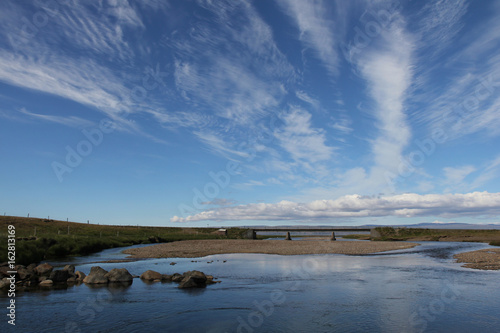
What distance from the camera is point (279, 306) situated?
2208cm

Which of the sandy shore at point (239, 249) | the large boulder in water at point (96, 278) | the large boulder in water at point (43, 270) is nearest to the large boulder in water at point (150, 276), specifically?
the large boulder in water at point (96, 278)

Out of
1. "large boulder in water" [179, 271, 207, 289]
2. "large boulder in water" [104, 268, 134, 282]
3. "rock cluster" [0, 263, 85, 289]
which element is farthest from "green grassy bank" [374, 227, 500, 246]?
"rock cluster" [0, 263, 85, 289]

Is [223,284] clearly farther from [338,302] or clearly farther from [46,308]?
[46,308]

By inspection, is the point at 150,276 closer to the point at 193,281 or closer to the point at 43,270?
the point at 193,281

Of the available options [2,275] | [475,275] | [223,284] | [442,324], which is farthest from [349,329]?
[2,275]

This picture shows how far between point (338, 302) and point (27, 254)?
134 feet

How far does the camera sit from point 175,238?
112 m

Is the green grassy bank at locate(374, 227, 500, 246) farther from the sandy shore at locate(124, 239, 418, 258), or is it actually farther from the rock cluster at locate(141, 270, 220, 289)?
the rock cluster at locate(141, 270, 220, 289)

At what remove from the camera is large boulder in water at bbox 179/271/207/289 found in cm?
2886

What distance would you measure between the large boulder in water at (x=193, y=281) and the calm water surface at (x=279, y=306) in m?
1.08

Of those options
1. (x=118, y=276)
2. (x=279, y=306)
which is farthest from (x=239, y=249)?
(x=279, y=306)

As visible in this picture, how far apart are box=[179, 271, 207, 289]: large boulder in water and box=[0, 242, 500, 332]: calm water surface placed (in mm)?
1084

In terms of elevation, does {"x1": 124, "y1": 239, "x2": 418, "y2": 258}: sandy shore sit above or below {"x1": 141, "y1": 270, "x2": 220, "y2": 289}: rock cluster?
below

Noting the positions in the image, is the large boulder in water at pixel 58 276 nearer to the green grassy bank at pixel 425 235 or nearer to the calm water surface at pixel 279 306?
the calm water surface at pixel 279 306
